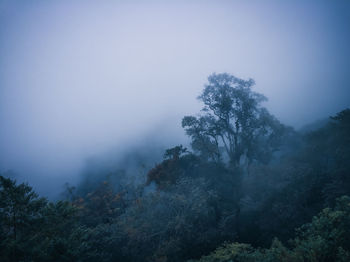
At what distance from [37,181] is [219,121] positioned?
4300 inches

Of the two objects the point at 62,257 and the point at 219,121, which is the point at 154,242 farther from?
the point at 219,121

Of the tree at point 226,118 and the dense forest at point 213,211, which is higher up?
the tree at point 226,118

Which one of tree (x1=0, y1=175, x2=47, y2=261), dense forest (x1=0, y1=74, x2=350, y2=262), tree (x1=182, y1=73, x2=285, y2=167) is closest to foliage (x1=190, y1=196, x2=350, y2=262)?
dense forest (x1=0, y1=74, x2=350, y2=262)

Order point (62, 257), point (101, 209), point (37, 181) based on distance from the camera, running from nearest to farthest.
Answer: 1. point (62, 257)
2. point (101, 209)
3. point (37, 181)

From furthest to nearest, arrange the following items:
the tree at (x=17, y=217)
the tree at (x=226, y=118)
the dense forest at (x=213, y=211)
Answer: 1. the tree at (x=226, y=118)
2. the dense forest at (x=213, y=211)
3. the tree at (x=17, y=217)

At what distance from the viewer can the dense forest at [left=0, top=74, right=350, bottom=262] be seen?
801cm

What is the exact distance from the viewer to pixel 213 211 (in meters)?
17.2

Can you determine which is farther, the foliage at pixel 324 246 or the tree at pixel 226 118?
the tree at pixel 226 118

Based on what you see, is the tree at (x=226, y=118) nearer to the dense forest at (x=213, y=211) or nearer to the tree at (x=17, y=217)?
the dense forest at (x=213, y=211)

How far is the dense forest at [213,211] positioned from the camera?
8.01 meters

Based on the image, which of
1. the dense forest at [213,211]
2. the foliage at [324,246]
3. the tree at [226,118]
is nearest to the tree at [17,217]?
the dense forest at [213,211]

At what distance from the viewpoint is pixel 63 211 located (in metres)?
9.36

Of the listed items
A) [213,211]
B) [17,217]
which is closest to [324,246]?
[213,211]

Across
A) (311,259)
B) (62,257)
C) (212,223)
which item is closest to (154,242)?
(212,223)
